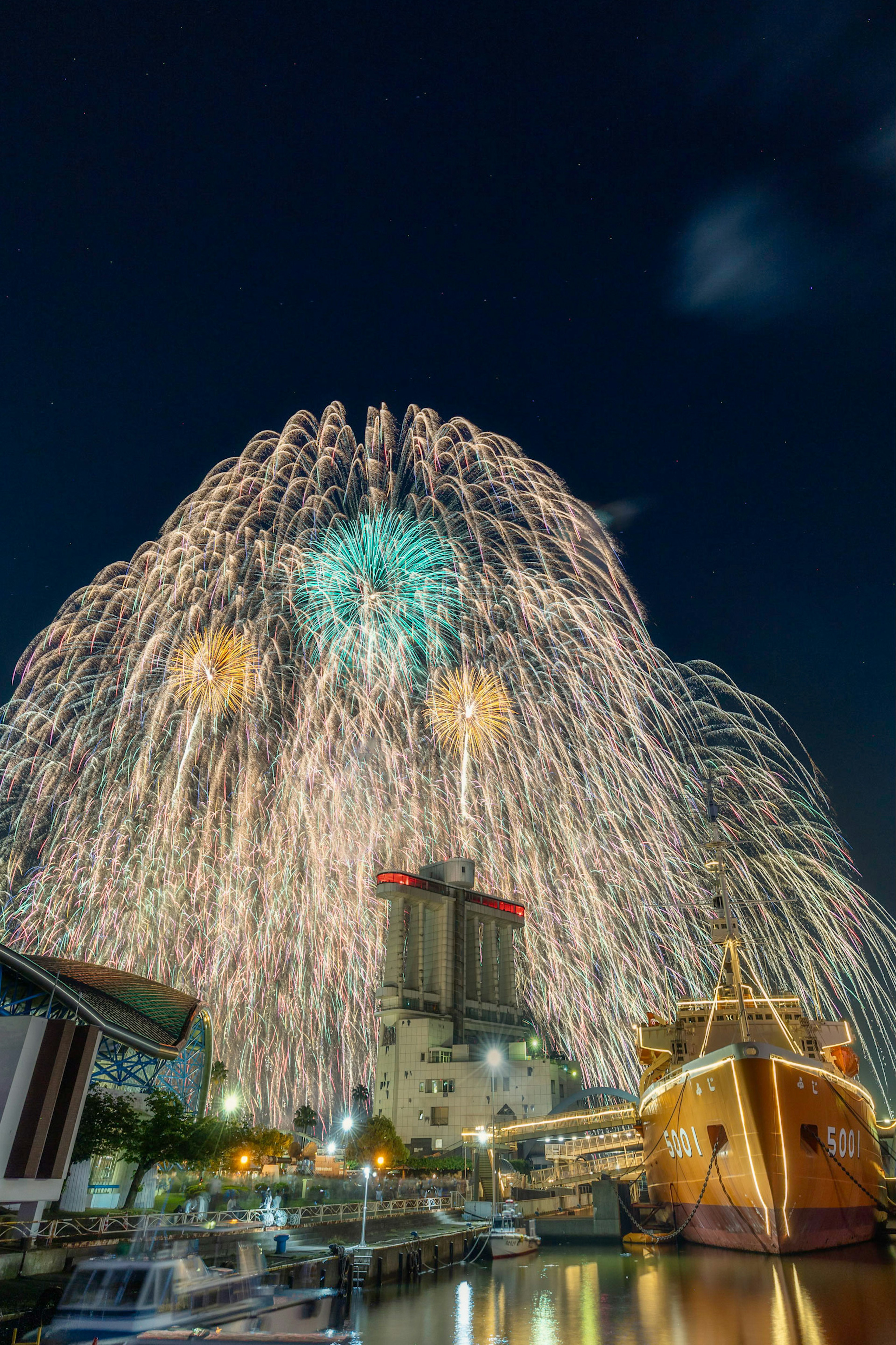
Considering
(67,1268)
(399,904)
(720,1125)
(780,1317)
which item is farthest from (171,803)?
(399,904)

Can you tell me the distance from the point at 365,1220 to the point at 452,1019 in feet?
241

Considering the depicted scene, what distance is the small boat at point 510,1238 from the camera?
5547 centimetres

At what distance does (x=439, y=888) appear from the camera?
406 feet

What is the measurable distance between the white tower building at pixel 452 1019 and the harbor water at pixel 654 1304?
52.8m

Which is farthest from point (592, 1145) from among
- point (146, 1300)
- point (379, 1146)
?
point (146, 1300)

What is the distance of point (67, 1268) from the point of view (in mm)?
33438

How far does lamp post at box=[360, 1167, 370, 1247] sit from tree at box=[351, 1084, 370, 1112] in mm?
98086

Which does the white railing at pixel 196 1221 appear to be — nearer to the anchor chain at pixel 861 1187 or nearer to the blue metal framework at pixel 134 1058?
the blue metal framework at pixel 134 1058

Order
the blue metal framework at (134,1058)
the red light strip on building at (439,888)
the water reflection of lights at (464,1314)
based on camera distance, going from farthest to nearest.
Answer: the red light strip on building at (439,888) < the blue metal framework at (134,1058) < the water reflection of lights at (464,1314)

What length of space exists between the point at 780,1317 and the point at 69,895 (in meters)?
49.2

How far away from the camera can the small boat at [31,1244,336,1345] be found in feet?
87.9

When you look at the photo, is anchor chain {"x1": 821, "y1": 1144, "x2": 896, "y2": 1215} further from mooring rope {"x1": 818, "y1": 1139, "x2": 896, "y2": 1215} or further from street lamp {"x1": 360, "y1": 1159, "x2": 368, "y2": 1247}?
street lamp {"x1": 360, "y1": 1159, "x2": 368, "y2": 1247}

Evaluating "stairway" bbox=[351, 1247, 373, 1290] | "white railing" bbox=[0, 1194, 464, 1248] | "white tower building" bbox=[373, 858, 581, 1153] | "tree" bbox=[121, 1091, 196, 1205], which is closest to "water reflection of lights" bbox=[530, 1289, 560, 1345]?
"stairway" bbox=[351, 1247, 373, 1290]

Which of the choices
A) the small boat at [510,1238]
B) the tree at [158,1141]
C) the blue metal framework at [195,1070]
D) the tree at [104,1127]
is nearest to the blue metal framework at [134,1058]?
the blue metal framework at [195,1070]
